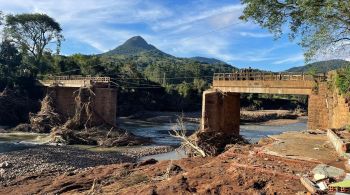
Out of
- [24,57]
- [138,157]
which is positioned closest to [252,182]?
[138,157]

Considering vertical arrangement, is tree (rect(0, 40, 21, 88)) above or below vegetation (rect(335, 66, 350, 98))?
above

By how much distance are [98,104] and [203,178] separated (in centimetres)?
3940

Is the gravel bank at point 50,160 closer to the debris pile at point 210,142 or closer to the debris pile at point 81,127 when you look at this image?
the debris pile at point 81,127

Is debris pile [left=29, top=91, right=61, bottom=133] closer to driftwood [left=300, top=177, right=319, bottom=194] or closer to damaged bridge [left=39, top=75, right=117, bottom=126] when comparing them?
damaged bridge [left=39, top=75, right=117, bottom=126]

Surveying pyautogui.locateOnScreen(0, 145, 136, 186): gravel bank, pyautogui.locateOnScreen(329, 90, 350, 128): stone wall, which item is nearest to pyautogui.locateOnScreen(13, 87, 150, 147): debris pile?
pyautogui.locateOnScreen(0, 145, 136, 186): gravel bank

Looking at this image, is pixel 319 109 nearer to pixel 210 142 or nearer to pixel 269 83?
pixel 269 83

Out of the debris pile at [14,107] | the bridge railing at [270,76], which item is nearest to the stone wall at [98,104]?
the debris pile at [14,107]

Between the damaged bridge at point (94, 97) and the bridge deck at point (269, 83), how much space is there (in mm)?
18585

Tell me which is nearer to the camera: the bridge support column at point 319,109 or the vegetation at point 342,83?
the vegetation at point 342,83

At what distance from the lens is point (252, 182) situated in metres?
13.7

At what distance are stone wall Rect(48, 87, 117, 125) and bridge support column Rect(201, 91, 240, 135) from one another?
19.2 metres

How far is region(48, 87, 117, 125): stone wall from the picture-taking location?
173 ft

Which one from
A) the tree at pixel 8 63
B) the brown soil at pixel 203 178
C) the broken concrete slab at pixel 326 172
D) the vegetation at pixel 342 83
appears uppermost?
the tree at pixel 8 63

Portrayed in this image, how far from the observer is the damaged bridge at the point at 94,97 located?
173 ft
